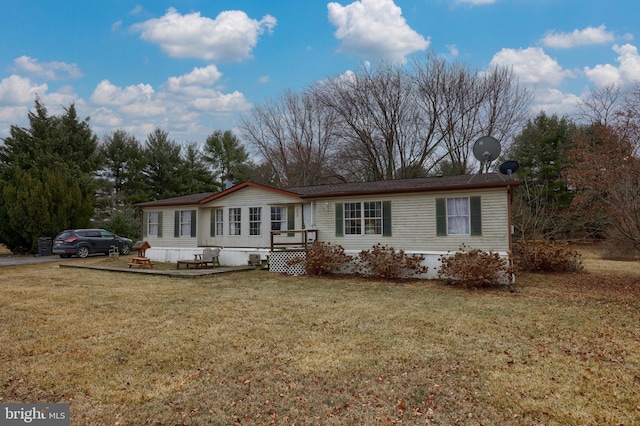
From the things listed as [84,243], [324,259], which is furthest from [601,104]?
[84,243]

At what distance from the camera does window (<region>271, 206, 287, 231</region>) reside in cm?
1562

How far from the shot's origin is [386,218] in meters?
13.4

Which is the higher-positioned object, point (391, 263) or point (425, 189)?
point (425, 189)

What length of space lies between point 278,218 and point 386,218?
4.64 meters

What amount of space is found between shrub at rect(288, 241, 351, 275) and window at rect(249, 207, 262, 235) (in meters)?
3.41

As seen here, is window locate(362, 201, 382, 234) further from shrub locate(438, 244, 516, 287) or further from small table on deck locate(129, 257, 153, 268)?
small table on deck locate(129, 257, 153, 268)

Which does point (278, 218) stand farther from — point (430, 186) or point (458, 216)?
point (458, 216)

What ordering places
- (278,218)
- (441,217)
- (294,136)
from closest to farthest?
(441,217) → (278,218) → (294,136)

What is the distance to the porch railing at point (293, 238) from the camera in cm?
1430

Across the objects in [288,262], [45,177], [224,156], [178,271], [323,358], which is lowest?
[323,358]

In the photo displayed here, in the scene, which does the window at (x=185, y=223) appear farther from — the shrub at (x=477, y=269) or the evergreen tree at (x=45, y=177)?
the shrub at (x=477, y=269)

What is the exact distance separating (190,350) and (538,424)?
4153 millimetres

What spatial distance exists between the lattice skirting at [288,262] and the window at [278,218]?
1500 mm

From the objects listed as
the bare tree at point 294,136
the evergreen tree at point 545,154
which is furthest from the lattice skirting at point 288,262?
the evergreen tree at point 545,154
